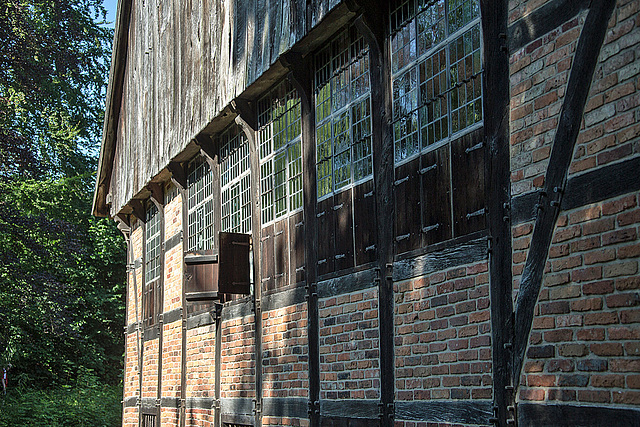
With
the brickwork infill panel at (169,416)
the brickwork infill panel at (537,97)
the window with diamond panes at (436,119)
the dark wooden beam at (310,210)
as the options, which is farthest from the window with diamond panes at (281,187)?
the brickwork infill panel at (169,416)

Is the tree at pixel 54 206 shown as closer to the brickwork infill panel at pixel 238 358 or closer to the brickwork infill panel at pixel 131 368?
the brickwork infill panel at pixel 131 368

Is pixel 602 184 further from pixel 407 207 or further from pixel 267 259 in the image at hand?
pixel 267 259

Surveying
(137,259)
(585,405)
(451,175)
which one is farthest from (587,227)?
(137,259)

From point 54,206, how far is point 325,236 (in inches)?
779

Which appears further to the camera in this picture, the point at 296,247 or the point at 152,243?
the point at 152,243

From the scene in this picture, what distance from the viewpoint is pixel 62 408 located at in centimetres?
2292

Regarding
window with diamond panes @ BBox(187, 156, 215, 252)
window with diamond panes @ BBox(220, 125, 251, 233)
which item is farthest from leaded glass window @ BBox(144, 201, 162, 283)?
window with diamond panes @ BBox(220, 125, 251, 233)

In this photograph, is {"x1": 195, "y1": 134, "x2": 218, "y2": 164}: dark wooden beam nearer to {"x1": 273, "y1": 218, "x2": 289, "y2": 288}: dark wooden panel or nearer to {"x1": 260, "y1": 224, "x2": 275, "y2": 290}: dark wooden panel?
{"x1": 260, "y1": 224, "x2": 275, "y2": 290}: dark wooden panel

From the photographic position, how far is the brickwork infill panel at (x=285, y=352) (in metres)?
8.75

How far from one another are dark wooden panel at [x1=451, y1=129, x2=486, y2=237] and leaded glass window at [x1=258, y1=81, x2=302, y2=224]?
301cm

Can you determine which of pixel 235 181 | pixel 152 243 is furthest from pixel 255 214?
pixel 152 243

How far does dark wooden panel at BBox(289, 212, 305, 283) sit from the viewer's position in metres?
8.98

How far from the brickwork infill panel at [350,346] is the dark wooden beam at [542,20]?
2610 millimetres

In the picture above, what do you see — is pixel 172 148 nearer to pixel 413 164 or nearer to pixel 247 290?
pixel 247 290
